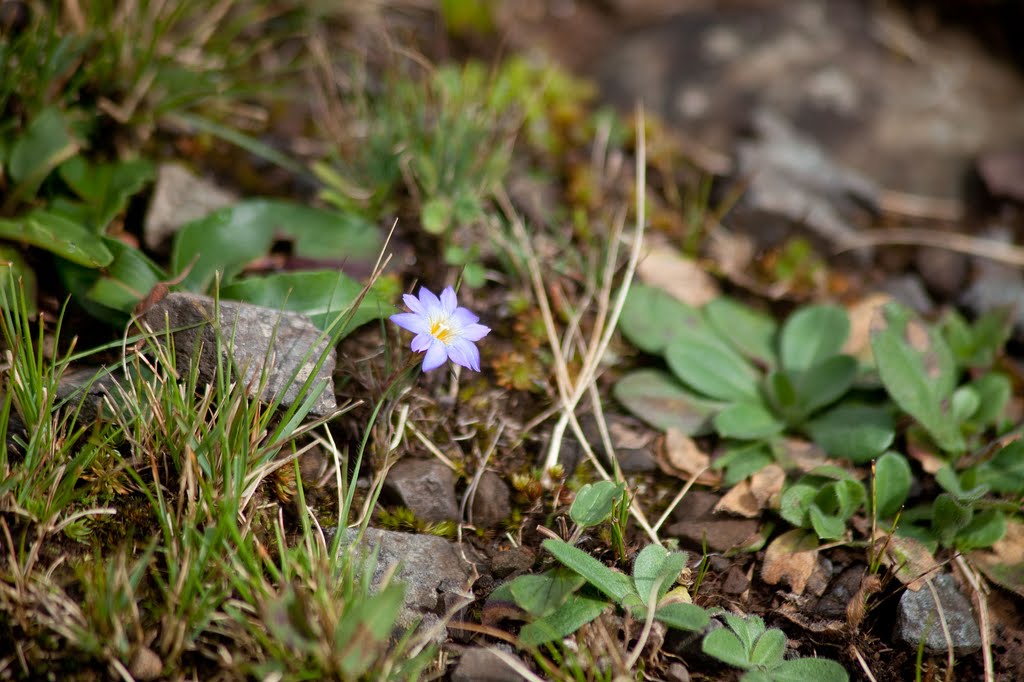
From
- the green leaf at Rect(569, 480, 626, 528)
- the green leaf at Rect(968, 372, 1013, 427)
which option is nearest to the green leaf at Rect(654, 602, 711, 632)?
the green leaf at Rect(569, 480, 626, 528)

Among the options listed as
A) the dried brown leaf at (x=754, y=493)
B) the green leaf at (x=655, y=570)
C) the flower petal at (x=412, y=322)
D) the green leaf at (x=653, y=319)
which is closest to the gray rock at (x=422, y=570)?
the green leaf at (x=655, y=570)

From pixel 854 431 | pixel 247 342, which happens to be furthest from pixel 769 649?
pixel 247 342

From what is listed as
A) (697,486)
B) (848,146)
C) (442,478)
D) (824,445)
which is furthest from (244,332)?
(848,146)

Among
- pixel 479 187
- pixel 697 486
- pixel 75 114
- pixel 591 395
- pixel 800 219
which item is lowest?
pixel 697 486

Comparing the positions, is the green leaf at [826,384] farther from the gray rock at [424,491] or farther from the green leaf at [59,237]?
the green leaf at [59,237]

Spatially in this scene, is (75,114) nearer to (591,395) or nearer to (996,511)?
(591,395)
